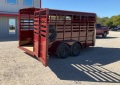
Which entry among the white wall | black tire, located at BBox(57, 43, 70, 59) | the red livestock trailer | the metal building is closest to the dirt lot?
black tire, located at BBox(57, 43, 70, 59)

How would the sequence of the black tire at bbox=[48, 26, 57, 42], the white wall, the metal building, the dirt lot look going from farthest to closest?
1. the white wall
2. the metal building
3. the black tire at bbox=[48, 26, 57, 42]
4. the dirt lot

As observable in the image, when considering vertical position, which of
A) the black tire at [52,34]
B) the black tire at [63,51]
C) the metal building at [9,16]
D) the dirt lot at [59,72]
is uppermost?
the metal building at [9,16]

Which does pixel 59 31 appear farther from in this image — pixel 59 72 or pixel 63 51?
pixel 59 72

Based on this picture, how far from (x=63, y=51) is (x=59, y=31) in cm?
115

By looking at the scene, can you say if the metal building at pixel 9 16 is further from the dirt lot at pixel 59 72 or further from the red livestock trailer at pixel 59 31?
the dirt lot at pixel 59 72

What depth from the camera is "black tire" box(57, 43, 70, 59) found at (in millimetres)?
11133

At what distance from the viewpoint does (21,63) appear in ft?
32.0

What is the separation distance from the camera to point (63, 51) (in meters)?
11.3

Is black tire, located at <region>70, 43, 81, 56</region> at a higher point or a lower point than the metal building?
lower

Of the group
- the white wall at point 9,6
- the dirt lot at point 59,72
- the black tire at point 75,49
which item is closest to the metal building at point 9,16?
the white wall at point 9,6

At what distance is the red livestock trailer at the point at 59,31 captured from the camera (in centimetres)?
1017

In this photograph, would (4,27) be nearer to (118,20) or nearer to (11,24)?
(11,24)

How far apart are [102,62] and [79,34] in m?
2.86

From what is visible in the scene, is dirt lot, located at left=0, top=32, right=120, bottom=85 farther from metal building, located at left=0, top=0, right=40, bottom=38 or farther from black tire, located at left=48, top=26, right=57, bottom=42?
metal building, located at left=0, top=0, right=40, bottom=38
